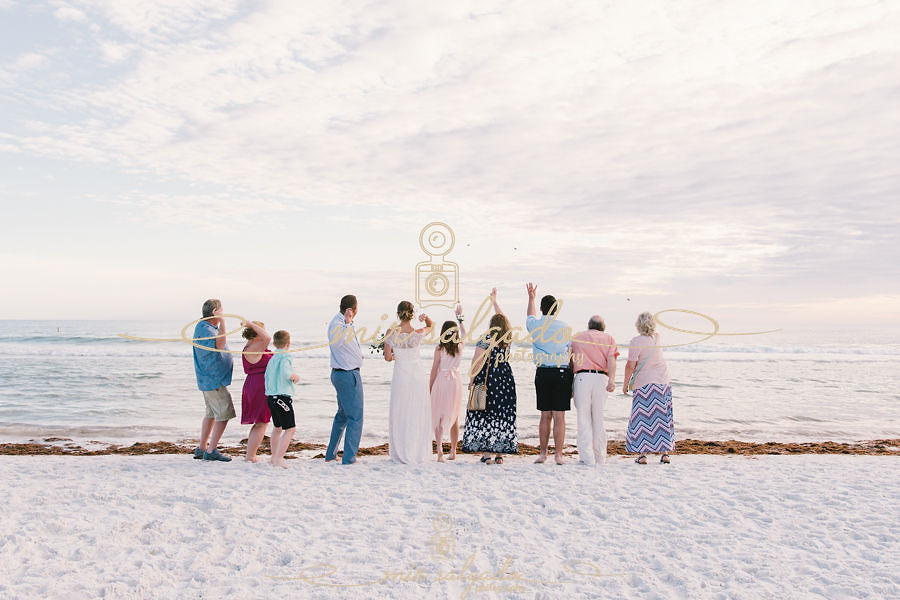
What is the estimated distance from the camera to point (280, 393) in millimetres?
7477

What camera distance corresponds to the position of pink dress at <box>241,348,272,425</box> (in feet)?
25.5

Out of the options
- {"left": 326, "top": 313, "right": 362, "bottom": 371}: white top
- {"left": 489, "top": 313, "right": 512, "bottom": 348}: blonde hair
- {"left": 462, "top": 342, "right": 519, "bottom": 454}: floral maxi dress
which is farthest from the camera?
{"left": 462, "top": 342, "right": 519, "bottom": 454}: floral maxi dress

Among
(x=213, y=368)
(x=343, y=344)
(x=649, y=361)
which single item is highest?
(x=343, y=344)

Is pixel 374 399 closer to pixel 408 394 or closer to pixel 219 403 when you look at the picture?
pixel 219 403

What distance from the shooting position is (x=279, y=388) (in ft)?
24.5

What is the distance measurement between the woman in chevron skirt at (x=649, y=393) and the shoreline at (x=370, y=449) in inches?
41.6

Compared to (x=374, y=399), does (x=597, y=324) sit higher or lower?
higher

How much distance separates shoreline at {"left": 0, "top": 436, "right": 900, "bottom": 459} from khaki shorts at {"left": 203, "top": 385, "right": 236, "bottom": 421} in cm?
130

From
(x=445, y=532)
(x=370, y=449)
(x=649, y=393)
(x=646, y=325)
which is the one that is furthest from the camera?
(x=370, y=449)

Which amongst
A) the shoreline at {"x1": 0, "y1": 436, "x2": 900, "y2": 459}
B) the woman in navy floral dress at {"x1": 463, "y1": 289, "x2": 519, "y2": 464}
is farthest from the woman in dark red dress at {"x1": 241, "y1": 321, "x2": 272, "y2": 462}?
the woman in navy floral dress at {"x1": 463, "y1": 289, "x2": 519, "y2": 464}

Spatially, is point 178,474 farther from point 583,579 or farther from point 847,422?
point 847,422

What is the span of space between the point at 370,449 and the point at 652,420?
4.24 m

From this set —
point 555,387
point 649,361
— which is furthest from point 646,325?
point 555,387

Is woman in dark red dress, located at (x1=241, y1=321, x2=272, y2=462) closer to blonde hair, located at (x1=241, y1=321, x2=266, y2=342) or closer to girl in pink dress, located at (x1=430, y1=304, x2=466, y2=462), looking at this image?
blonde hair, located at (x1=241, y1=321, x2=266, y2=342)
